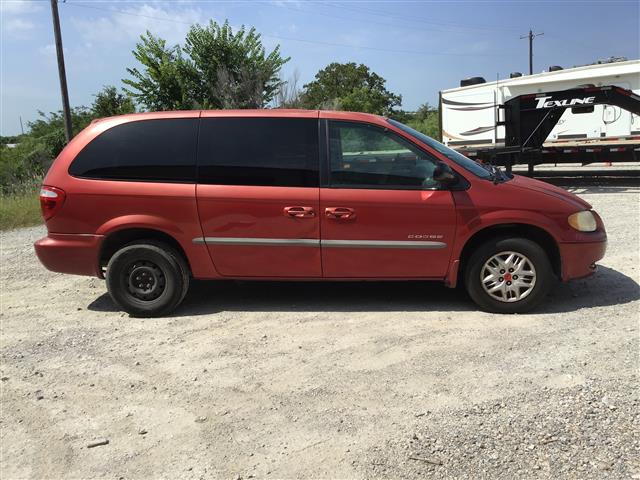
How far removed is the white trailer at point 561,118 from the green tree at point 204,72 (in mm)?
11213

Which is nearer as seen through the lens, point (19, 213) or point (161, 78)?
point (19, 213)

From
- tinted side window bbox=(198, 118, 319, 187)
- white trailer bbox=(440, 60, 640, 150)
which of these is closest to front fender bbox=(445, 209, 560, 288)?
tinted side window bbox=(198, 118, 319, 187)

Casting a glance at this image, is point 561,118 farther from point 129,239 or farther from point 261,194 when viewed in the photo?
point 129,239

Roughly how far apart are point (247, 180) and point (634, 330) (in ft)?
11.6

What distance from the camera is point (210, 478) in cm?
271

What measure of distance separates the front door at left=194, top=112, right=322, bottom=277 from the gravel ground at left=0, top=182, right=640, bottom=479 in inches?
22.9

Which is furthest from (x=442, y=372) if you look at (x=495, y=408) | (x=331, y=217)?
(x=331, y=217)

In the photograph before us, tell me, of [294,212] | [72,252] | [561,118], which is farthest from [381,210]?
[561,118]

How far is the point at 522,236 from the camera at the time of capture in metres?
4.89

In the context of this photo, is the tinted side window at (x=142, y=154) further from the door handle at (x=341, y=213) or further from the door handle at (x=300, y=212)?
the door handle at (x=341, y=213)

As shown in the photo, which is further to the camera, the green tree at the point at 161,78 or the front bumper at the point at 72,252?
the green tree at the point at 161,78

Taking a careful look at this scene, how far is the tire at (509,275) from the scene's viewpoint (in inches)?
187

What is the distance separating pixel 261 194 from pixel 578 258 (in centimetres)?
291

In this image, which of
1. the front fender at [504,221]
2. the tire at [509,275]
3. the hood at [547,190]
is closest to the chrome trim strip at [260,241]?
the front fender at [504,221]
